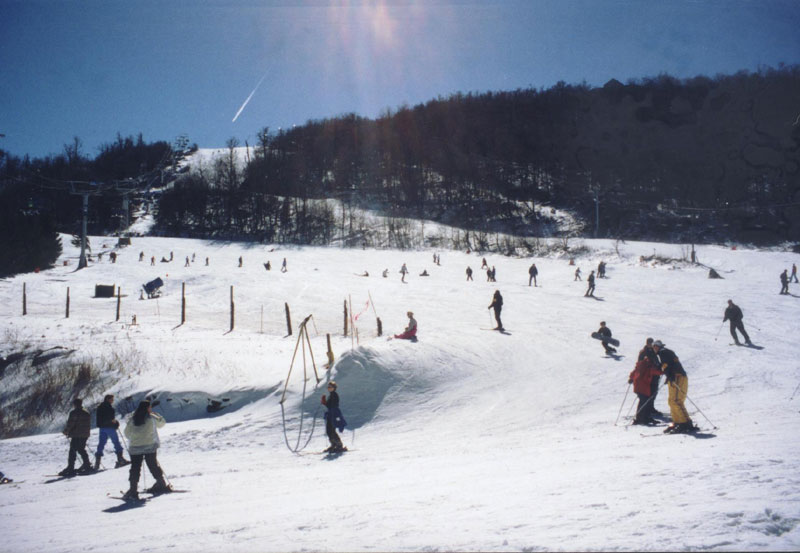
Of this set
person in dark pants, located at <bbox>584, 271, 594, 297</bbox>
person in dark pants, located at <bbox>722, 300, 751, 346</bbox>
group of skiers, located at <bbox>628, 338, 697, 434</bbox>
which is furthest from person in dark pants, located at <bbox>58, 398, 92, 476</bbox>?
person in dark pants, located at <bbox>584, 271, 594, 297</bbox>

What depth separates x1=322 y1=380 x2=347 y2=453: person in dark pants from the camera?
10.1 m

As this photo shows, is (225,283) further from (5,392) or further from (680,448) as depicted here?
(680,448)

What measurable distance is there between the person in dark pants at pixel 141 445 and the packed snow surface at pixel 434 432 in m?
0.35

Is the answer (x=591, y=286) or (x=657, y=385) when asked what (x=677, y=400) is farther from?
(x=591, y=286)

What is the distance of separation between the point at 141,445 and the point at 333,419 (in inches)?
148

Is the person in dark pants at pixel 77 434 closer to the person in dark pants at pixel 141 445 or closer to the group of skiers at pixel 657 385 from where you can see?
the person in dark pants at pixel 141 445

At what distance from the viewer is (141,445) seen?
7824mm

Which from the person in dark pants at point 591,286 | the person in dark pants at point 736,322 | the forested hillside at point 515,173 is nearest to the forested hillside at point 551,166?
the forested hillside at point 515,173

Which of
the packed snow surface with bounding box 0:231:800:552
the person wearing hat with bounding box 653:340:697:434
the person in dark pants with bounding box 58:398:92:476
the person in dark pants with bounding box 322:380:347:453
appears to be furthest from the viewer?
the person in dark pants with bounding box 322:380:347:453

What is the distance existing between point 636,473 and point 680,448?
188 centimetres

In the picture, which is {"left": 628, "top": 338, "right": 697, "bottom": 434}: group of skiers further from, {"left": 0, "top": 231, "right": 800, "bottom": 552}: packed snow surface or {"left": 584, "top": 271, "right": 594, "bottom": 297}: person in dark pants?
{"left": 584, "top": 271, "right": 594, "bottom": 297}: person in dark pants

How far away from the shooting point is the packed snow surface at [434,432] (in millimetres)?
5086

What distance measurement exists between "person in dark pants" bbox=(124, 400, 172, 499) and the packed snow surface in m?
0.35

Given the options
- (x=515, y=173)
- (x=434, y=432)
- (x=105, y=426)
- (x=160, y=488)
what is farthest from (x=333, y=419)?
(x=515, y=173)
